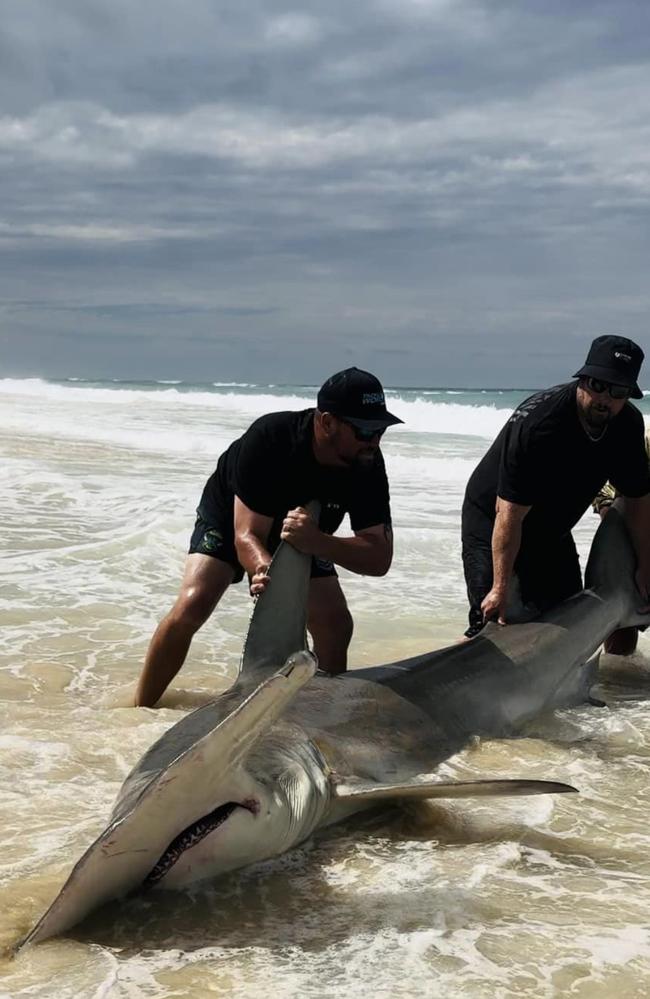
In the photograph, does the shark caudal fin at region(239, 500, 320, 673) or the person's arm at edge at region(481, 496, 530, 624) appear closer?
→ the shark caudal fin at region(239, 500, 320, 673)

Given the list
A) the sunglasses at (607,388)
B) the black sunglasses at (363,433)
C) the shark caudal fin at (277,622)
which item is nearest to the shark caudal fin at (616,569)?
the sunglasses at (607,388)

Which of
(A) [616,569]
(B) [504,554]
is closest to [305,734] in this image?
(B) [504,554]

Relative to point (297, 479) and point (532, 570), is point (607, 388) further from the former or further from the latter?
point (297, 479)

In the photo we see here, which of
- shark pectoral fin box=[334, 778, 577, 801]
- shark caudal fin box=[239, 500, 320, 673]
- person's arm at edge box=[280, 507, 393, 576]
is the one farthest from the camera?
person's arm at edge box=[280, 507, 393, 576]

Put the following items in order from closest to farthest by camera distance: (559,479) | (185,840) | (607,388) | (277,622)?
(185,840) < (277,622) < (607,388) < (559,479)

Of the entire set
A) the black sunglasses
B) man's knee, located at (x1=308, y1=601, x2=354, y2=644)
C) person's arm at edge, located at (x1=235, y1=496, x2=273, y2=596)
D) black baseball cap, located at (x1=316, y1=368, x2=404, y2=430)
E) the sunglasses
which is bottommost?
man's knee, located at (x1=308, y1=601, x2=354, y2=644)

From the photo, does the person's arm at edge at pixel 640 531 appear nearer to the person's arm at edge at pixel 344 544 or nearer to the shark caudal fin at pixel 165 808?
the person's arm at edge at pixel 344 544

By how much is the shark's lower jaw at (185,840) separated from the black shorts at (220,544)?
2.34 m

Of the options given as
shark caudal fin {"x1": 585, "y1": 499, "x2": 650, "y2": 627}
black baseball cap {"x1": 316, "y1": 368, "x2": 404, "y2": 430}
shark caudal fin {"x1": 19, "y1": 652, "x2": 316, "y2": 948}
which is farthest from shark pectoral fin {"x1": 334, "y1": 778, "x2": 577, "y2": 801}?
shark caudal fin {"x1": 585, "y1": 499, "x2": 650, "y2": 627}

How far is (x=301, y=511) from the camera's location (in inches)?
155

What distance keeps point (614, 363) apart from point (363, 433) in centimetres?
121

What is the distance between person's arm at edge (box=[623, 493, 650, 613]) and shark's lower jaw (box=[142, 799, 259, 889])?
3191 millimetres

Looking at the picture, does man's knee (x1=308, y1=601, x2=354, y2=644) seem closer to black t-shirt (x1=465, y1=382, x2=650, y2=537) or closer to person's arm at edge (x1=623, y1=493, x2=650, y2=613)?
black t-shirt (x1=465, y1=382, x2=650, y2=537)

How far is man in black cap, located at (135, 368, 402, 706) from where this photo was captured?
14.0 feet
